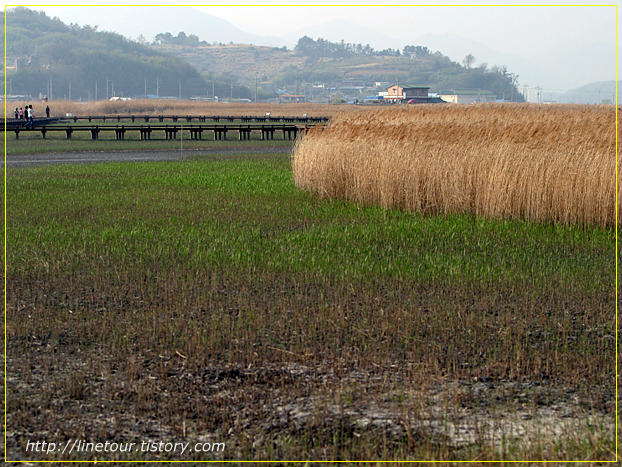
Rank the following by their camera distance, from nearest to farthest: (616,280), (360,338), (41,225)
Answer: (360,338)
(616,280)
(41,225)

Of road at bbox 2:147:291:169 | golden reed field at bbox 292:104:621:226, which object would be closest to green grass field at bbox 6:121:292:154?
road at bbox 2:147:291:169

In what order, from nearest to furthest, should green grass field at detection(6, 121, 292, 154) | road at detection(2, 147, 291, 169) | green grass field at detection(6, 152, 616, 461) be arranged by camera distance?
green grass field at detection(6, 152, 616, 461) → road at detection(2, 147, 291, 169) → green grass field at detection(6, 121, 292, 154)

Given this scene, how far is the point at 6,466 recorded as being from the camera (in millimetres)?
5543

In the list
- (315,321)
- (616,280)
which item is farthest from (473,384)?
(616,280)

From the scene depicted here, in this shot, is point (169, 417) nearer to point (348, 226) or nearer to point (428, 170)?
point (348, 226)

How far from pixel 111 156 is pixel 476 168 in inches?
847

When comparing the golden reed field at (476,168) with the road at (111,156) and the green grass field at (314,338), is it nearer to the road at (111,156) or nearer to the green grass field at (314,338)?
the green grass field at (314,338)

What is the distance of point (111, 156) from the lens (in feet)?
112

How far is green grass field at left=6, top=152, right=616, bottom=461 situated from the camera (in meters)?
5.97

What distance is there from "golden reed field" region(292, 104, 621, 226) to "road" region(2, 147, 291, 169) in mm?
13247

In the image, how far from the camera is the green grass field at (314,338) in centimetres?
597

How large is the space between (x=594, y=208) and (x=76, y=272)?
9.70 metres

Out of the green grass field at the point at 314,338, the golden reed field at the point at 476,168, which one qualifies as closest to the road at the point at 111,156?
the golden reed field at the point at 476,168

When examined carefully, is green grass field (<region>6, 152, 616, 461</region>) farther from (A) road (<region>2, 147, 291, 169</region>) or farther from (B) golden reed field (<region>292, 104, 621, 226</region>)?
(A) road (<region>2, 147, 291, 169</region>)
